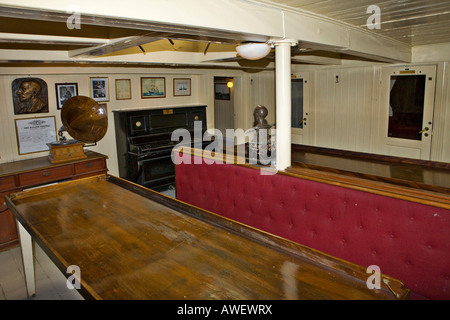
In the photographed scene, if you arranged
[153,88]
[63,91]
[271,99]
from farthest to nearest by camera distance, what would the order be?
[271,99] < [153,88] < [63,91]

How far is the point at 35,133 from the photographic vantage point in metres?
4.63

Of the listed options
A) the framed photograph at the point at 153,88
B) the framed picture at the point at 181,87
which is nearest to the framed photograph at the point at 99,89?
the framed photograph at the point at 153,88

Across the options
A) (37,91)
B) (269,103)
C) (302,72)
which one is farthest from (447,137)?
(37,91)

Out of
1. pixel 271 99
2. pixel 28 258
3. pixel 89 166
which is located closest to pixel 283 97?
pixel 28 258

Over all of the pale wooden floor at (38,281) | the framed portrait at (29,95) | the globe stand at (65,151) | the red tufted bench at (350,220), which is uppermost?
the framed portrait at (29,95)

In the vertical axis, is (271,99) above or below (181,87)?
below

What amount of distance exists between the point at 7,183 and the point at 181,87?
3.44 m

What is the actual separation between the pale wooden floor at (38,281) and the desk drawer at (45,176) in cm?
86

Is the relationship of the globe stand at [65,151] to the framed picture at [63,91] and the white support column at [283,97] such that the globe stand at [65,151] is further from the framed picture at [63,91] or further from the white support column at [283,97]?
the white support column at [283,97]

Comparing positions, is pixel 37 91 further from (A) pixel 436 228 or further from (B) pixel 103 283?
(A) pixel 436 228

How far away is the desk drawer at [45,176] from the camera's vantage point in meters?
3.97

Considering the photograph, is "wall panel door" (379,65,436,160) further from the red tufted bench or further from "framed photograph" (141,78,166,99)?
"framed photograph" (141,78,166,99)

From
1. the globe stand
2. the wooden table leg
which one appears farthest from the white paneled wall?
the wooden table leg

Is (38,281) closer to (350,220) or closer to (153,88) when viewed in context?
(350,220)
